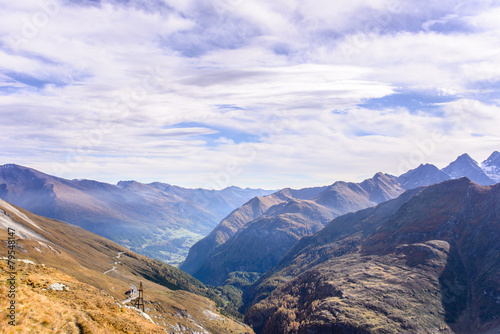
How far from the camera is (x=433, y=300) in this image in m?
189

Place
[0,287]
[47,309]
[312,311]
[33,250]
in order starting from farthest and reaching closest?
1. [312,311]
2. [33,250]
3. [47,309]
4. [0,287]

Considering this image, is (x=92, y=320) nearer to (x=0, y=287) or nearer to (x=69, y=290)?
(x=0, y=287)

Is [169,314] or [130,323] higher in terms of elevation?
[130,323]

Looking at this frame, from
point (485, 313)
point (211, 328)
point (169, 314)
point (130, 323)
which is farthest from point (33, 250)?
point (485, 313)

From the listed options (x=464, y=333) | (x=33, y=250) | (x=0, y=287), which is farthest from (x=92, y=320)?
(x=464, y=333)

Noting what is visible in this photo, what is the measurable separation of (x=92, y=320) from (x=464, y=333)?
219697mm

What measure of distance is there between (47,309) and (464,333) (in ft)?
746

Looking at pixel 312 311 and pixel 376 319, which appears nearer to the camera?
pixel 376 319

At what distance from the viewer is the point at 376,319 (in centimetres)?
16525

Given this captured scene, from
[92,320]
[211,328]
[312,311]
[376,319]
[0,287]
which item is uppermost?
[0,287]

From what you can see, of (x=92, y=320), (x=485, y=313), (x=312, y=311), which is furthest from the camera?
(x=312, y=311)

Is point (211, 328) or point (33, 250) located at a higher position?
point (33, 250)

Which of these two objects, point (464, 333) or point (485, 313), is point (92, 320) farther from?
point (485, 313)

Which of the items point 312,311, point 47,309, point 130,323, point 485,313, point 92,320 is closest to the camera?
point 47,309
